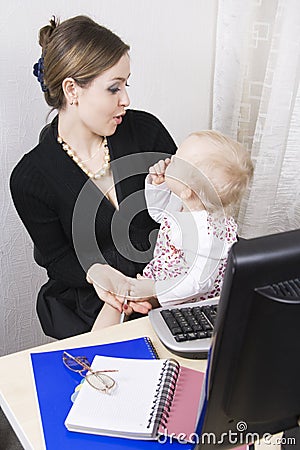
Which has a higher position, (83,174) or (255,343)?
(255,343)

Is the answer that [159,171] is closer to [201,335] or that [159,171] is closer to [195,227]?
[195,227]

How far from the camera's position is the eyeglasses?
37.6 inches

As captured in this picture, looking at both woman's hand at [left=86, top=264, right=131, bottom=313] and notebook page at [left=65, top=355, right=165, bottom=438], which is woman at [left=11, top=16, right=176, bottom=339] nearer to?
woman's hand at [left=86, top=264, right=131, bottom=313]

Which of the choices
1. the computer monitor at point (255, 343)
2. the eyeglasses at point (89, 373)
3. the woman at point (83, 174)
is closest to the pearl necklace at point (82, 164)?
the woman at point (83, 174)

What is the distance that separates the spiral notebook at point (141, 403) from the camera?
88cm

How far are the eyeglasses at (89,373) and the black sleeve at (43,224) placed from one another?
0.47 meters

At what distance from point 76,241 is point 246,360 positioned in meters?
0.82

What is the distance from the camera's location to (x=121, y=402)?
0.92 m

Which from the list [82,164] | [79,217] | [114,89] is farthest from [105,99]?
[79,217]

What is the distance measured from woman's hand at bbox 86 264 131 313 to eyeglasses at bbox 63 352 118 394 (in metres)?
0.27

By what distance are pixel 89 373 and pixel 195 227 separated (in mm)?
386

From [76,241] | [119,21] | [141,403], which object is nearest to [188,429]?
[141,403]

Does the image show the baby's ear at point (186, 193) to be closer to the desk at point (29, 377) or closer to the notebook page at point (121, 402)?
the desk at point (29, 377)

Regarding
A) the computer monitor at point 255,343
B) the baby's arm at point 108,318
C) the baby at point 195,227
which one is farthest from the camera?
the baby's arm at point 108,318
